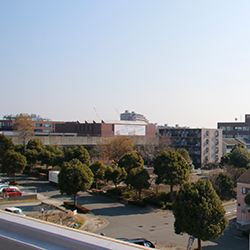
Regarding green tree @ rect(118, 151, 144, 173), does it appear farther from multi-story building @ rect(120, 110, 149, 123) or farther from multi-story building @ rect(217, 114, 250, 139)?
multi-story building @ rect(120, 110, 149, 123)

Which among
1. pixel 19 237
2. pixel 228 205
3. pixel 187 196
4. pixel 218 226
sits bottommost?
pixel 228 205

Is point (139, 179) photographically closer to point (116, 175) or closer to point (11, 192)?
point (116, 175)

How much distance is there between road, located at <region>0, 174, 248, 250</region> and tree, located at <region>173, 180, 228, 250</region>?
145 cm

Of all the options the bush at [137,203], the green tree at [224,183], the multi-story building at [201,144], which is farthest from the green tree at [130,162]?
the multi-story building at [201,144]

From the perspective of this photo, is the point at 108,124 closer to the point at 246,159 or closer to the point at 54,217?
the point at 246,159

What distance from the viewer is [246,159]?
29094 millimetres

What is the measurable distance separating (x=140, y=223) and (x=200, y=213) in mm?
5100

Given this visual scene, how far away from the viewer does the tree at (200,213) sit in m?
11.7

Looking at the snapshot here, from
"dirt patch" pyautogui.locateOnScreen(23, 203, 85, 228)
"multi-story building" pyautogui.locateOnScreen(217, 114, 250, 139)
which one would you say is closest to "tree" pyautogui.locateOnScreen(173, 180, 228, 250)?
"dirt patch" pyautogui.locateOnScreen(23, 203, 85, 228)

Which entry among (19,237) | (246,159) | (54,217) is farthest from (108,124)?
(19,237)

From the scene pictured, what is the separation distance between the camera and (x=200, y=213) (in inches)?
467

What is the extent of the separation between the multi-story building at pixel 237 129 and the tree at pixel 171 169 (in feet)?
133

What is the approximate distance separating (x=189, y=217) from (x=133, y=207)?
8587 mm

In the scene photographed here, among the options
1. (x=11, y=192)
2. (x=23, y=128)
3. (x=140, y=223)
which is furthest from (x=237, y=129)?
(x=11, y=192)
